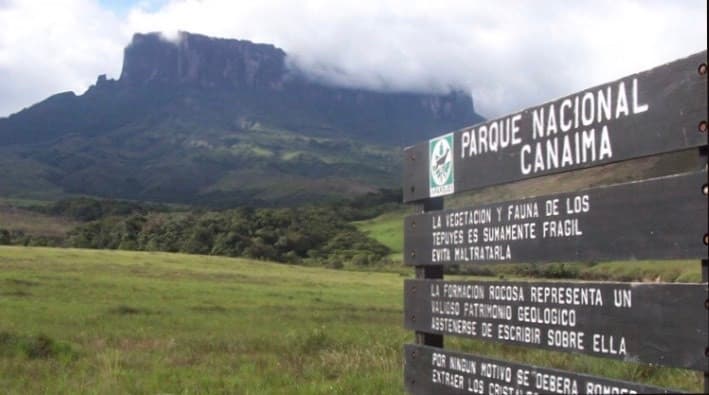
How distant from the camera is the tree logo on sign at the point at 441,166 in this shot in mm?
7023

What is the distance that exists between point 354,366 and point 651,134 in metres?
8.54

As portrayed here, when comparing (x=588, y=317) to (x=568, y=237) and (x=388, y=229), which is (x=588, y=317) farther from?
(x=388, y=229)

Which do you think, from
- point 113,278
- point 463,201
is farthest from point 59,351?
point 113,278

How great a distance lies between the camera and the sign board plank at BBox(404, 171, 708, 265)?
4594 mm

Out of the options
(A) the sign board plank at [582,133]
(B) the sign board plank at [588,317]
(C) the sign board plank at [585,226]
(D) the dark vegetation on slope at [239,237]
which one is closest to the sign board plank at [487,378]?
(B) the sign board plank at [588,317]

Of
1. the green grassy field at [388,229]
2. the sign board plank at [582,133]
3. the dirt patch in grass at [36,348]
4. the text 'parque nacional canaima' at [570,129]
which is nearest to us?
the sign board plank at [582,133]

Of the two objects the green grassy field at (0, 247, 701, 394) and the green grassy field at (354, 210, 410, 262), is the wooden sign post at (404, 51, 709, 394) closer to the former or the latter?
the green grassy field at (0, 247, 701, 394)

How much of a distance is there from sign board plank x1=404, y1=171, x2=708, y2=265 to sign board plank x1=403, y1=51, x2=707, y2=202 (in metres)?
0.21

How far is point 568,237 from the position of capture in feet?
17.8

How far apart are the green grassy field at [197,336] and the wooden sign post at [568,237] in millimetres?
3401

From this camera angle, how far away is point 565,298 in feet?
17.7

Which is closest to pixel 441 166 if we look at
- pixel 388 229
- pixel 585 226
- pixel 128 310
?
pixel 585 226

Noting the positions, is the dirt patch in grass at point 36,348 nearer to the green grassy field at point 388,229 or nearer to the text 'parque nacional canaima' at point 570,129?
the text 'parque nacional canaima' at point 570,129

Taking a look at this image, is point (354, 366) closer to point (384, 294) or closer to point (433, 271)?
point (433, 271)
